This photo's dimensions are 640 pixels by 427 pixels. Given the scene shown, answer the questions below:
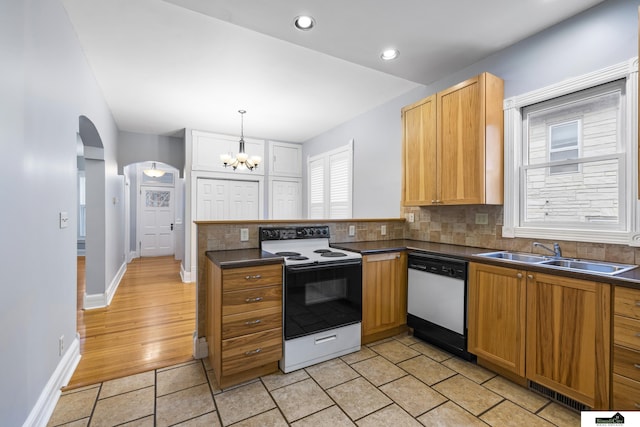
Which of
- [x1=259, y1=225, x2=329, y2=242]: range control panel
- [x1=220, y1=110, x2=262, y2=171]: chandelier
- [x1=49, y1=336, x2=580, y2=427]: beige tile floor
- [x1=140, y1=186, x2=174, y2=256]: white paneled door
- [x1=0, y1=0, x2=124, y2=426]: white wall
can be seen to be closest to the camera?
[x1=0, y1=0, x2=124, y2=426]: white wall

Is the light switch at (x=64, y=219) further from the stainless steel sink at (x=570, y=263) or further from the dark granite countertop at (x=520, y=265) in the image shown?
the stainless steel sink at (x=570, y=263)

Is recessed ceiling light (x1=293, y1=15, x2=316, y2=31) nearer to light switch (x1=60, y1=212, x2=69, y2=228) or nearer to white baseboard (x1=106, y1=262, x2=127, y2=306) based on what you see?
light switch (x1=60, y1=212, x2=69, y2=228)

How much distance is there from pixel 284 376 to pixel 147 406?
0.89 meters

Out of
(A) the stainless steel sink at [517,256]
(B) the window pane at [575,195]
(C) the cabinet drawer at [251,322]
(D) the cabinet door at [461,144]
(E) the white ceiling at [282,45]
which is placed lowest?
(C) the cabinet drawer at [251,322]

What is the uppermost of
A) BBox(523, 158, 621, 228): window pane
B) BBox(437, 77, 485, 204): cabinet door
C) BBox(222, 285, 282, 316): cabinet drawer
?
BBox(437, 77, 485, 204): cabinet door

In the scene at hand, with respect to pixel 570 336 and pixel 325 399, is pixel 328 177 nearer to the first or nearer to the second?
pixel 325 399

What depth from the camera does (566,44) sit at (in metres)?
2.25

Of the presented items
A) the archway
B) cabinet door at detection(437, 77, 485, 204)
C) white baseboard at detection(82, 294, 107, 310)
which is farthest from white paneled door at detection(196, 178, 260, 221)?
cabinet door at detection(437, 77, 485, 204)

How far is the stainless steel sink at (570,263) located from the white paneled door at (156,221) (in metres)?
7.69

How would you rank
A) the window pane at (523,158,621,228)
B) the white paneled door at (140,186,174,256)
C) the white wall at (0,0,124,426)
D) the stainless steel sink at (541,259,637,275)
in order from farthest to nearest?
the white paneled door at (140,186,174,256), the window pane at (523,158,621,228), the stainless steel sink at (541,259,637,275), the white wall at (0,0,124,426)

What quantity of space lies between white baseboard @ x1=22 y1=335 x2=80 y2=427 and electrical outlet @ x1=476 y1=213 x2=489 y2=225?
3494 millimetres

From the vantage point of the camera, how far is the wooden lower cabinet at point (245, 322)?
1.97 m

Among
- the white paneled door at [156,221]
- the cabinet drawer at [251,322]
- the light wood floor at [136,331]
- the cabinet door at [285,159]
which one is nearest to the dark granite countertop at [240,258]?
the cabinet drawer at [251,322]

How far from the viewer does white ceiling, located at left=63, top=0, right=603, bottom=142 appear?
7.09ft
